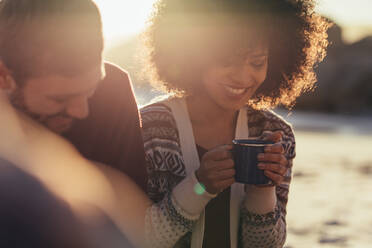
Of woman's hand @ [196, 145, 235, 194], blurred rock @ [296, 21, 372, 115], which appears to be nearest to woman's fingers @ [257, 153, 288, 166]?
woman's hand @ [196, 145, 235, 194]

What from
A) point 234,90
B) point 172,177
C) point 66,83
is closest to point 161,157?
point 172,177

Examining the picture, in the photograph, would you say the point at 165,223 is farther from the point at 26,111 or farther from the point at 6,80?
the point at 6,80

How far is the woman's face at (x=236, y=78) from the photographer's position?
8.18 ft

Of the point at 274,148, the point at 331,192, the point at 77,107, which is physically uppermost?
the point at 77,107

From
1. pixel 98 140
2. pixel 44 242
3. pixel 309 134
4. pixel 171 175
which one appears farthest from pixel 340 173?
pixel 44 242

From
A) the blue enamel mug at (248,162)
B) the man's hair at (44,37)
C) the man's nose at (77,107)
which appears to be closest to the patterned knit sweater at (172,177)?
the blue enamel mug at (248,162)

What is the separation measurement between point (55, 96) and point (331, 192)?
5570 mm

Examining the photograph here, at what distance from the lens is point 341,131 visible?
12625 mm

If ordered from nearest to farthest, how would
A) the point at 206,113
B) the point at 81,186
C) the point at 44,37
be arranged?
the point at 44,37
the point at 81,186
the point at 206,113

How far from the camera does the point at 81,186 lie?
6.14 ft

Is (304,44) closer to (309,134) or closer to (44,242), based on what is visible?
(44,242)

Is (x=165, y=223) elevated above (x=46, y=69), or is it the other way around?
(x=46, y=69)

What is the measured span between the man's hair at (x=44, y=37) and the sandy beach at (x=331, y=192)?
3.57 meters

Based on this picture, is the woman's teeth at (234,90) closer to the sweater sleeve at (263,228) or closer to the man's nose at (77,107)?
the sweater sleeve at (263,228)
